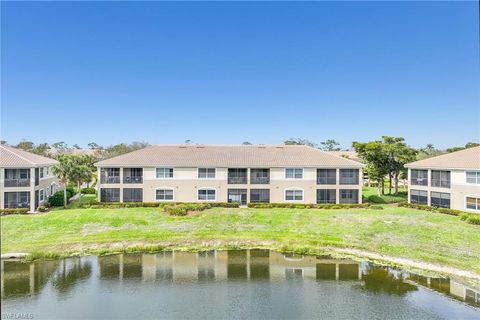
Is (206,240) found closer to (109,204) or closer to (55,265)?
(55,265)

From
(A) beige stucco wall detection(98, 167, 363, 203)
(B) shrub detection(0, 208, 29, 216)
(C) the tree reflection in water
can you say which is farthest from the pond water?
(A) beige stucco wall detection(98, 167, 363, 203)

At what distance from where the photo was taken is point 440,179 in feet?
135

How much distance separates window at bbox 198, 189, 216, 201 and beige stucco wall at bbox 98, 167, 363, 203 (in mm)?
433

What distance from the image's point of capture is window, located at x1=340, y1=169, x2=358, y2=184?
143 ft

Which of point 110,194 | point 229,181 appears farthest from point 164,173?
point 229,181

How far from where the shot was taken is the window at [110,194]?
139 feet

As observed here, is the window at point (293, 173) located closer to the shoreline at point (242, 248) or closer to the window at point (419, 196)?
the window at point (419, 196)

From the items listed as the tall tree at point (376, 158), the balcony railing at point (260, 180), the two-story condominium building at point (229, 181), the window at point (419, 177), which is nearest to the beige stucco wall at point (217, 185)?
the two-story condominium building at point (229, 181)

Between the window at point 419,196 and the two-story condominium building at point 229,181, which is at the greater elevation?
the two-story condominium building at point 229,181

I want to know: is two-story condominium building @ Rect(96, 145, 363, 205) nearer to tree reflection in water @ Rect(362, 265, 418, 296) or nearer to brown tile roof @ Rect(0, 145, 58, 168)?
brown tile roof @ Rect(0, 145, 58, 168)

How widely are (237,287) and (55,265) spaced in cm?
1337

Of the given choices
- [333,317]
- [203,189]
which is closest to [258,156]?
[203,189]

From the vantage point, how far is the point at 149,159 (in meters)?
44.1

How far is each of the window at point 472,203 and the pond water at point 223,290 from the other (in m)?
22.0
